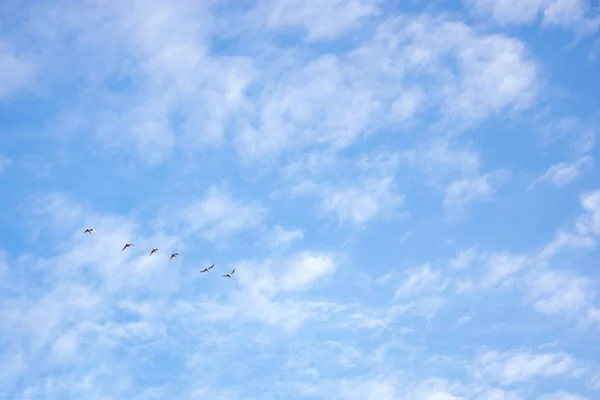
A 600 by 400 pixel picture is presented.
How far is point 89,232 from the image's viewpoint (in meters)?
148

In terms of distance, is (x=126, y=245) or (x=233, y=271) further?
(x=233, y=271)

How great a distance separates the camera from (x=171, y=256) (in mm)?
154750

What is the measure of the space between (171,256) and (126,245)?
60.0 ft

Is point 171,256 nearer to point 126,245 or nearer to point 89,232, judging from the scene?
point 126,245

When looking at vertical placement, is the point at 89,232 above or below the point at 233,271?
above

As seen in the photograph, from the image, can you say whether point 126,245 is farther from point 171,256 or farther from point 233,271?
point 233,271

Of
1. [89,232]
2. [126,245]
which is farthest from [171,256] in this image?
[89,232]

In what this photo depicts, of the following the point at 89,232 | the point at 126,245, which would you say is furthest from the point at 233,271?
the point at 89,232

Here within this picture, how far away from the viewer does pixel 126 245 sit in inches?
5812

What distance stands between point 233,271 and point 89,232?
60.9 metres

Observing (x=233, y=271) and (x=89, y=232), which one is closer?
(x=89, y=232)

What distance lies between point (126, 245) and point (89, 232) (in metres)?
16.3

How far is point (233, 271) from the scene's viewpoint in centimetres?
15925

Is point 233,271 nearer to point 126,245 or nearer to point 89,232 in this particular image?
point 126,245
